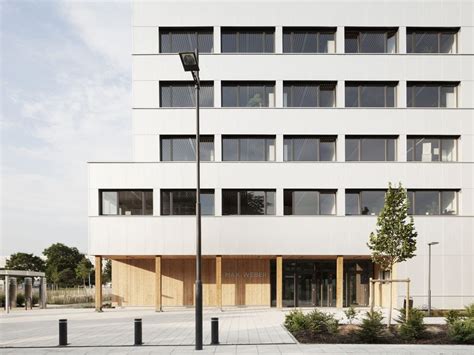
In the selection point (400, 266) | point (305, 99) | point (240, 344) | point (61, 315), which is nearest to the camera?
point (240, 344)

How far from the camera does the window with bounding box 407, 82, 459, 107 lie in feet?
90.0

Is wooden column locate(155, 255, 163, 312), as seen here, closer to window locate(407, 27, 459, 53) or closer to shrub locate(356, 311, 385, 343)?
shrub locate(356, 311, 385, 343)

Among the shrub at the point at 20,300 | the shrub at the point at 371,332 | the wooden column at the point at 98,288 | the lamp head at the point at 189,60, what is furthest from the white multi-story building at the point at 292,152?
the lamp head at the point at 189,60

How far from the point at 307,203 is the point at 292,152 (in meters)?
3.34

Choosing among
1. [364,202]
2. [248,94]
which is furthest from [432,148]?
[248,94]

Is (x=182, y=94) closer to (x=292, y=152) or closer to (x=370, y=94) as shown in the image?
(x=292, y=152)

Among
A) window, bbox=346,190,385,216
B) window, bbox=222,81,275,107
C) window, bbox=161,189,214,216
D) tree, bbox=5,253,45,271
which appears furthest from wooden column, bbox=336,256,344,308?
tree, bbox=5,253,45,271

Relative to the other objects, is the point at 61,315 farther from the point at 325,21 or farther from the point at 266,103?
the point at 325,21

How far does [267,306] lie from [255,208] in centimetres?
672

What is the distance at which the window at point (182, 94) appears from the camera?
2739 cm

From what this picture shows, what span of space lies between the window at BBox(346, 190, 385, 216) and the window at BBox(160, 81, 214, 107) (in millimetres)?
10602

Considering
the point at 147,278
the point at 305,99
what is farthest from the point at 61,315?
the point at 305,99

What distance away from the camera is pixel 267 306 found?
28.0m

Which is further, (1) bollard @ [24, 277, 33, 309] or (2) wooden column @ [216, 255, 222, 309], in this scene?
(1) bollard @ [24, 277, 33, 309]
